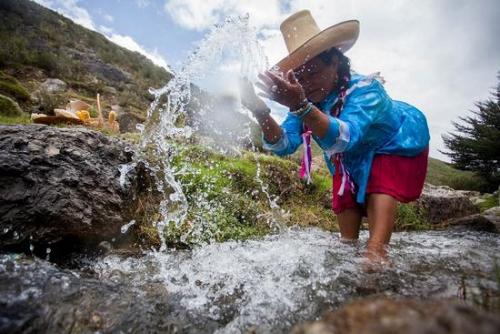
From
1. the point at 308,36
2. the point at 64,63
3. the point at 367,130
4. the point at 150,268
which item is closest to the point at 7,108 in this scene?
the point at 150,268

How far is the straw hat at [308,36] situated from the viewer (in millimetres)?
2602

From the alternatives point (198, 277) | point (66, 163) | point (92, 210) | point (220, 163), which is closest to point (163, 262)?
point (198, 277)

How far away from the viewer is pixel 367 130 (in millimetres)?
2500

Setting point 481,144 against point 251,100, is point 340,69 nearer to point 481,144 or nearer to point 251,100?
point 251,100

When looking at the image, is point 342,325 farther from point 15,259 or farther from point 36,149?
point 36,149

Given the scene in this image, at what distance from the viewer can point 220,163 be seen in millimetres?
5531

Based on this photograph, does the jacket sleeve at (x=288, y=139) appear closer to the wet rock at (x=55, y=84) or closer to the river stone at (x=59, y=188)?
the river stone at (x=59, y=188)

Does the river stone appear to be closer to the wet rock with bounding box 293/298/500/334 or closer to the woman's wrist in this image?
the woman's wrist

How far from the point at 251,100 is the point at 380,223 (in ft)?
4.19

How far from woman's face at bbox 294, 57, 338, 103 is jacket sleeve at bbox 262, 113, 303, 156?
0.39m

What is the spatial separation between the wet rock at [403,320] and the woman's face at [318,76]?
2.19 m

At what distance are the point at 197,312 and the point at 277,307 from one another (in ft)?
1.36

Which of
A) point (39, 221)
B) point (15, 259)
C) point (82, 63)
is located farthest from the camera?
point (82, 63)

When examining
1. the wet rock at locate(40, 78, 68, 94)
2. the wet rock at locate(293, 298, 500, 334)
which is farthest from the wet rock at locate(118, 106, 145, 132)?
the wet rock at locate(293, 298, 500, 334)
